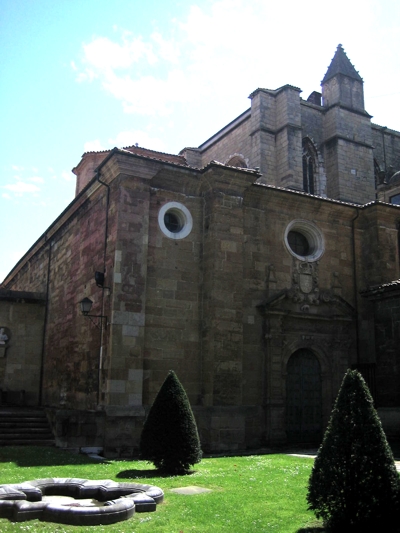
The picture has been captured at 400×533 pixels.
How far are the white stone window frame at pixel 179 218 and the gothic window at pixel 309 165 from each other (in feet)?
51.2

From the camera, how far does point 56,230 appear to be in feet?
70.6

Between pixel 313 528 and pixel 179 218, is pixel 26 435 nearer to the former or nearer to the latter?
pixel 179 218

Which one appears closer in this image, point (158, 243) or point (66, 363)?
point (158, 243)

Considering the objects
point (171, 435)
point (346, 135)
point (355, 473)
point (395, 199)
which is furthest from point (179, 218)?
point (395, 199)

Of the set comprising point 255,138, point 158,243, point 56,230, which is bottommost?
point 158,243

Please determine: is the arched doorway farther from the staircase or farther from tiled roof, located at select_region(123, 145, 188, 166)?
tiled roof, located at select_region(123, 145, 188, 166)

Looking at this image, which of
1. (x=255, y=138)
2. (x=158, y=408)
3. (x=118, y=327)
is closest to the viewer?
(x=158, y=408)

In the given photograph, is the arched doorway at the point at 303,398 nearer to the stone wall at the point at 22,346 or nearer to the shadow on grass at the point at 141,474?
the shadow on grass at the point at 141,474

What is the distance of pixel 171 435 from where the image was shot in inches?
400

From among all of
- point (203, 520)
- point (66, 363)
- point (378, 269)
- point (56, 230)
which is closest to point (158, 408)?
point (203, 520)

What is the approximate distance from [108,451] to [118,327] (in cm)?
294

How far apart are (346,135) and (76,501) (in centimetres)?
2740

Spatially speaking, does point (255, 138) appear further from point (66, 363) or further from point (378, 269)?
point (66, 363)

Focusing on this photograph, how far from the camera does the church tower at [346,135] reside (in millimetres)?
29688
